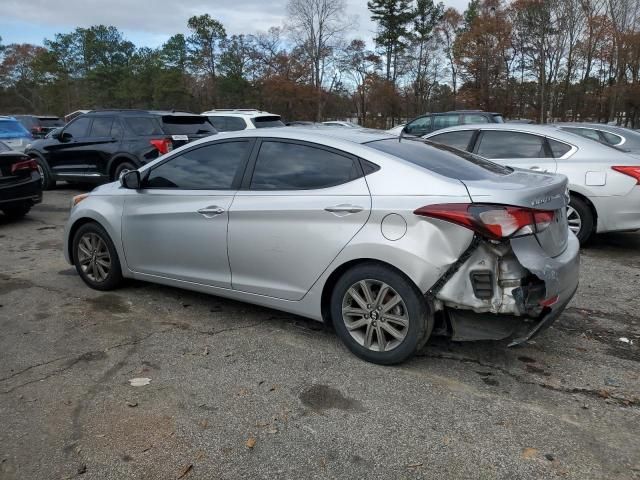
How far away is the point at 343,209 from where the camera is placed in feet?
12.2

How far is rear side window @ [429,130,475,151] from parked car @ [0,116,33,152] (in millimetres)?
12595

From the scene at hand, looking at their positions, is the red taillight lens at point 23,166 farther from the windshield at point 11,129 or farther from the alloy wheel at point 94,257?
the windshield at point 11,129

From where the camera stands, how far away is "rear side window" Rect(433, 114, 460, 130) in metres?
18.2

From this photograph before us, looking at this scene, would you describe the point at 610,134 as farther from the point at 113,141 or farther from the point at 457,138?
the point at 113,141

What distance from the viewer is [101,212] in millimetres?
5184

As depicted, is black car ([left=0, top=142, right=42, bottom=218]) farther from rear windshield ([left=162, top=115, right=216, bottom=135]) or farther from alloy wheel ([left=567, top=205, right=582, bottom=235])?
alloy wheel ([left=567, top=205, right=582, bottom=235])

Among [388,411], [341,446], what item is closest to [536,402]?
[388,411]

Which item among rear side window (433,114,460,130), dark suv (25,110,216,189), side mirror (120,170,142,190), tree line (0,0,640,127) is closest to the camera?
side mirror (120,170,142,190)

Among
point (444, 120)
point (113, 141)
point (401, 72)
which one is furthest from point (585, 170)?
point (401, 72)

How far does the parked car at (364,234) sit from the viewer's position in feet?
10.9

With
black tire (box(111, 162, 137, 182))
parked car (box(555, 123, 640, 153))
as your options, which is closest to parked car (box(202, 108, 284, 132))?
black tire (box(111, 162, 137, 182))

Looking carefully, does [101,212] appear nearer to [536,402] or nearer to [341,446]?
[341,446]

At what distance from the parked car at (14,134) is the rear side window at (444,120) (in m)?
12.5

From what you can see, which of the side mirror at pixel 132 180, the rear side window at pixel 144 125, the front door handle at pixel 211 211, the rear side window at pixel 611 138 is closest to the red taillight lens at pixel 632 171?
the rear side window at pixel 611 138
